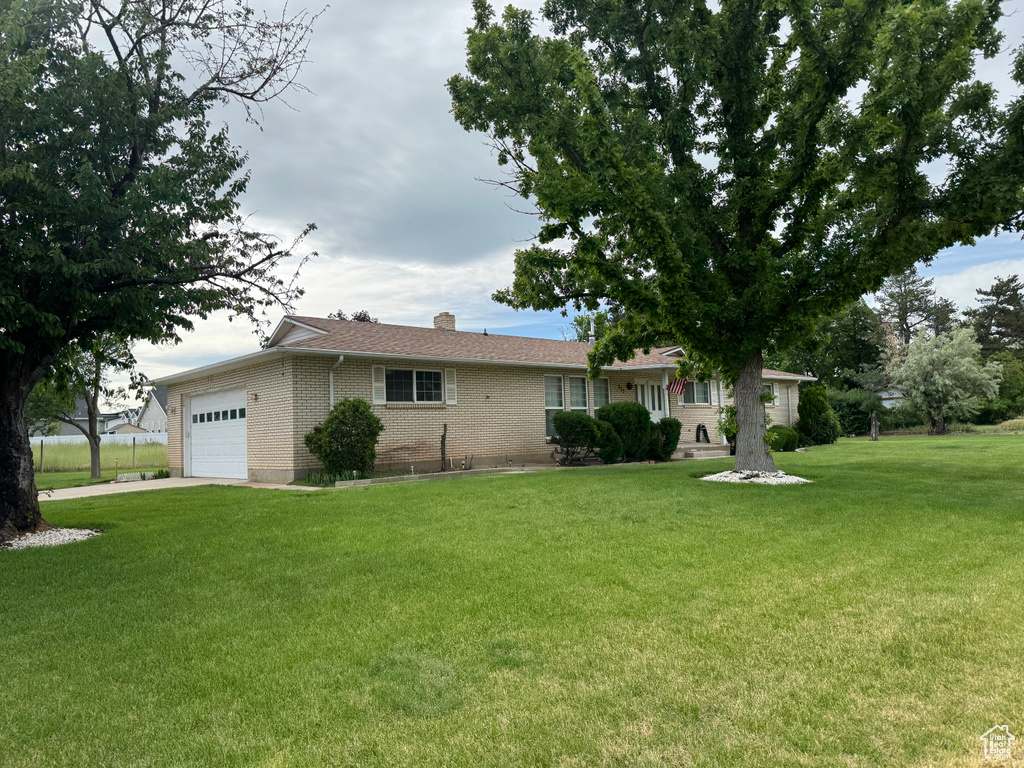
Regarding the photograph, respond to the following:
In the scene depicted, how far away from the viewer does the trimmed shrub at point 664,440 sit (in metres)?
19.7

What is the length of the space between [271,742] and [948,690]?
3204 mm

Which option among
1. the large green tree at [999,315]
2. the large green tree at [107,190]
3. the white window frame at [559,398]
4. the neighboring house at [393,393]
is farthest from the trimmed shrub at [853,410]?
the large green tree at [107,190]

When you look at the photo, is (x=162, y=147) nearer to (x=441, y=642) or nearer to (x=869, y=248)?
(x=441, y=642)

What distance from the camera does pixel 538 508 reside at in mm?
9195

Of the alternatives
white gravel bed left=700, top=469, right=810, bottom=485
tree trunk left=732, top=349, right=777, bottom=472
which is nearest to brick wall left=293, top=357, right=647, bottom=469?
white gravel bed left=700, top=469, right=810, bottom=485

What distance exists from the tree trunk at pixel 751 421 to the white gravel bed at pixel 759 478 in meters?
0.15

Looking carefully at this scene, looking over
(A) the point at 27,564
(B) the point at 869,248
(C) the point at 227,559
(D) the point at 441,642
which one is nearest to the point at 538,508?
(C) the point at 227,559

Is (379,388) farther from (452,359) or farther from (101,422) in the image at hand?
(101,422)

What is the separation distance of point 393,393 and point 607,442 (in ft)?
20.3

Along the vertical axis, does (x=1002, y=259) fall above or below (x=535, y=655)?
above

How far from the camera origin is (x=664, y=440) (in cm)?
1984

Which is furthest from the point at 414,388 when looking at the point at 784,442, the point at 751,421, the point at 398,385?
the point at 784,442

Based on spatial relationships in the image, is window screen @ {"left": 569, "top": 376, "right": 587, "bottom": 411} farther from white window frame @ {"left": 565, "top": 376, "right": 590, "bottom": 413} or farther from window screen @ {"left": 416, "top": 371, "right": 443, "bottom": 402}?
window screen @ {"left": 416, "top": 371, "right": 443, "bottom": 402}

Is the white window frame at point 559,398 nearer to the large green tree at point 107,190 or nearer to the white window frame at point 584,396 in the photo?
the white window frame at point 584,396
